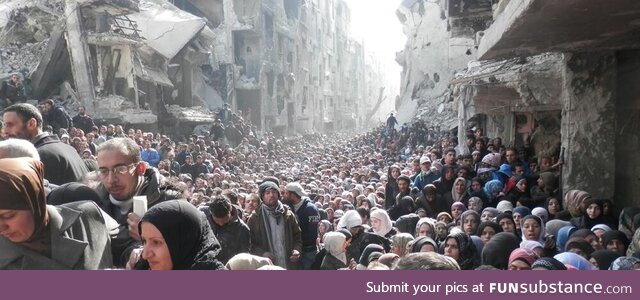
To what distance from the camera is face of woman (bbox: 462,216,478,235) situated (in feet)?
18.4

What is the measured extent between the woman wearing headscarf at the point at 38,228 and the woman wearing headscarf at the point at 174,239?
0.77 ft

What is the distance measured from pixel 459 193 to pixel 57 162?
5.41m

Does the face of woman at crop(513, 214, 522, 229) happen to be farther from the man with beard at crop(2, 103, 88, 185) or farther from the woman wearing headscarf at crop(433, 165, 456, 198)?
the man with beard at crop(2, 103, 88, 185)

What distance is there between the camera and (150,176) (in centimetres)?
A: 329

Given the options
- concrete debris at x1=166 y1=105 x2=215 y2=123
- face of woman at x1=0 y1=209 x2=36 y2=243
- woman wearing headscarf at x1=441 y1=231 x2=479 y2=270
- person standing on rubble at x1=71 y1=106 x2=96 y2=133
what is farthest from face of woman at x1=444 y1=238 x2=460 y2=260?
concrete debris at x1=166 y1=105 x2=215 y2=123

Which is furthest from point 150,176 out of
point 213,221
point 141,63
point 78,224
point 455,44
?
point 455,44

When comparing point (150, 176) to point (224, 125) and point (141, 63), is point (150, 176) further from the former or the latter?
point (224, 125)

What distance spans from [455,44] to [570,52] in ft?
84.9

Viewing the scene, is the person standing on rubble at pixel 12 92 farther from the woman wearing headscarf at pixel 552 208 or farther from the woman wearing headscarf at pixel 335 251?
the woman wearing headscarf at pixel 552 208

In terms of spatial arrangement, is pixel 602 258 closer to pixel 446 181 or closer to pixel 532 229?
pixel 532 229

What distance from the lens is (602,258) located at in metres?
4.35

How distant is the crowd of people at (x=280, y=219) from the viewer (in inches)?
94.7

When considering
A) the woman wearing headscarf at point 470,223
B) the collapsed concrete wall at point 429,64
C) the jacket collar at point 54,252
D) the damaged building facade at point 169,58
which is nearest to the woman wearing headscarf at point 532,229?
the woman wearing headscarf at point 470,223

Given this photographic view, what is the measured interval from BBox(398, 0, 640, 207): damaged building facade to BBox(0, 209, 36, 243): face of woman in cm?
398
